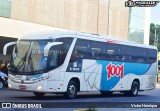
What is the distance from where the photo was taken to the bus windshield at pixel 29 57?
64.8ft

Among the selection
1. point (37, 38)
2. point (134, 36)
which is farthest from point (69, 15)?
point (37, 38)

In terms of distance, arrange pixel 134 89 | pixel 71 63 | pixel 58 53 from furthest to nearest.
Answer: pixel 134 89 < pixel 71 63 < pixel 58 53

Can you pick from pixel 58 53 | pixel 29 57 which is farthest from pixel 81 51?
pixel 29 57

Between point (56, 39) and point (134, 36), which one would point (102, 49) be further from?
point (134, 36)

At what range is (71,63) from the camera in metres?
21.0

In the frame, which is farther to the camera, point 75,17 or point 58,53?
point 75,17

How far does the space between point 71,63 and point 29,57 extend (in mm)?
2091

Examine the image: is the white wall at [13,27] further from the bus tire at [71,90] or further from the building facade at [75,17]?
the bus tire at [71,90]

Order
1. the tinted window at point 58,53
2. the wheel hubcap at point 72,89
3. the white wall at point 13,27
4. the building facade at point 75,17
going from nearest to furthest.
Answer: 1. the tinted window at point 58,53
2. the wheel hubcap at point 72,89
3. the white wall at point 13,27
4. the building facade at point 75,17

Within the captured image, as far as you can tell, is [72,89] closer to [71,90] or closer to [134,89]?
[71,90]

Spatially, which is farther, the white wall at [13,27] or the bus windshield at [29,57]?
the white wall at [13,27]

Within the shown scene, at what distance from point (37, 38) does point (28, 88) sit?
2.34 metres

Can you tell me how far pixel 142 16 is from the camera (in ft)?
192

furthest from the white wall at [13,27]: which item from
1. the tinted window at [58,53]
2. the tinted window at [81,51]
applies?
the tinted window at [58,53]
